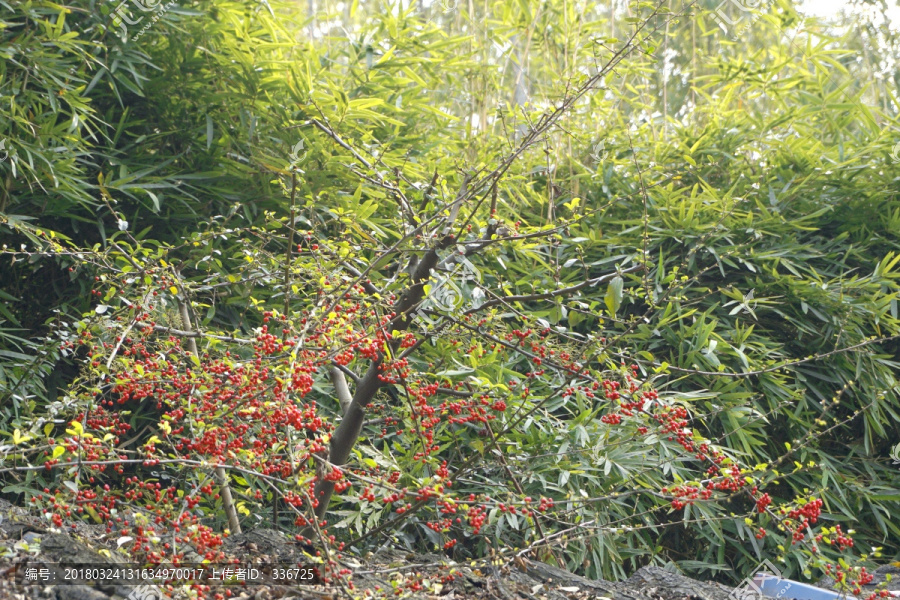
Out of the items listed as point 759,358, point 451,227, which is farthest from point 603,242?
point 451,227

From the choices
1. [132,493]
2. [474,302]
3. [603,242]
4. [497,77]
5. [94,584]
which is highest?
[497,77]

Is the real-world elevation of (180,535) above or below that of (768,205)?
below

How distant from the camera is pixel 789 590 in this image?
1.71 metres

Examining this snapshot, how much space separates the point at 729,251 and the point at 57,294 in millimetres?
2125

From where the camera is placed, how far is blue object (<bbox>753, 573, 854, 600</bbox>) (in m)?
1.64

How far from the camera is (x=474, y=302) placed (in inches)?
60.9

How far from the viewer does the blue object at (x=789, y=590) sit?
164 centimetres

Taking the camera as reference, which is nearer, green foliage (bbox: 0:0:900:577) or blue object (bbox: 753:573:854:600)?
blue object (bbox: 753:573:854:600)

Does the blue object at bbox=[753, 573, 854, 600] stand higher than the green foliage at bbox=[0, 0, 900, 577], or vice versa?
the green foliage at bbox=[0, 0, 900, 577]

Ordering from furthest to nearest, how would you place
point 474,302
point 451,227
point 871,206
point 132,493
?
point 871,206
point 451,227
point 474,302
point 132,493

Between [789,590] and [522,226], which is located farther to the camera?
[522,226]

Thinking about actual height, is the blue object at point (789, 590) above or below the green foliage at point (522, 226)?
below

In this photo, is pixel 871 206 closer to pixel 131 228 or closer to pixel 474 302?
pixel 474 302

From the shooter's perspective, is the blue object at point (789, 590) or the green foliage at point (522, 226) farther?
the green foliage at point (522, 226)
